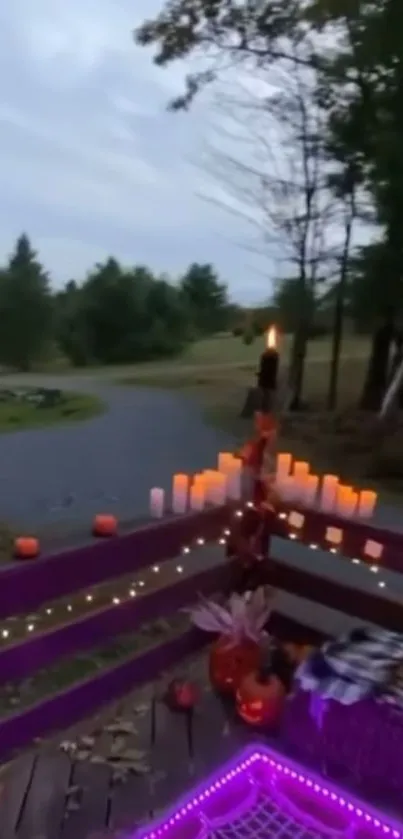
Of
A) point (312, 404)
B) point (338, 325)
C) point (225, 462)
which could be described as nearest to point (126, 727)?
point (225, 462)

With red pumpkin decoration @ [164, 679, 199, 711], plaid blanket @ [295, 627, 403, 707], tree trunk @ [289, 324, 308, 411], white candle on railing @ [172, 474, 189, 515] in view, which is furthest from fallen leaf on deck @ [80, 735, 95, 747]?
tree trunk @ [289, 324, 308, 411]

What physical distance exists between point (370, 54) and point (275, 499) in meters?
1.20

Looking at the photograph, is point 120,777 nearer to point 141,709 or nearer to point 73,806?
point 73,806

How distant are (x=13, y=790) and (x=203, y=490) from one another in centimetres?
78

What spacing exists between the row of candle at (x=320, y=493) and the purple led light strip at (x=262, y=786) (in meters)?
0.65

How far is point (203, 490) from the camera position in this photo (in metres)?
2.13

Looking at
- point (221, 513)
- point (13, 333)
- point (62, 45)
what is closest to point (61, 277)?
point (13, 333)

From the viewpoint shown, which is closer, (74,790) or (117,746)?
(74,790)

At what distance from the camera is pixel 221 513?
85.4 inches

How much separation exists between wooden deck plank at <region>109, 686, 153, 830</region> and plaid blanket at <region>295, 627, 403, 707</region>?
0.34 meters

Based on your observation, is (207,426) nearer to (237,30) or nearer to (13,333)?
(13,333)

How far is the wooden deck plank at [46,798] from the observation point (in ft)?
5.13

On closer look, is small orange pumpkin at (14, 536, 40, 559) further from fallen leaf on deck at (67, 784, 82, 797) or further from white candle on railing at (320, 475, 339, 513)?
white candle on railing at (320, 475, 339, 513)

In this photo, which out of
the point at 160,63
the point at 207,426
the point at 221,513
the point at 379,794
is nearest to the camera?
the point at 379,794
